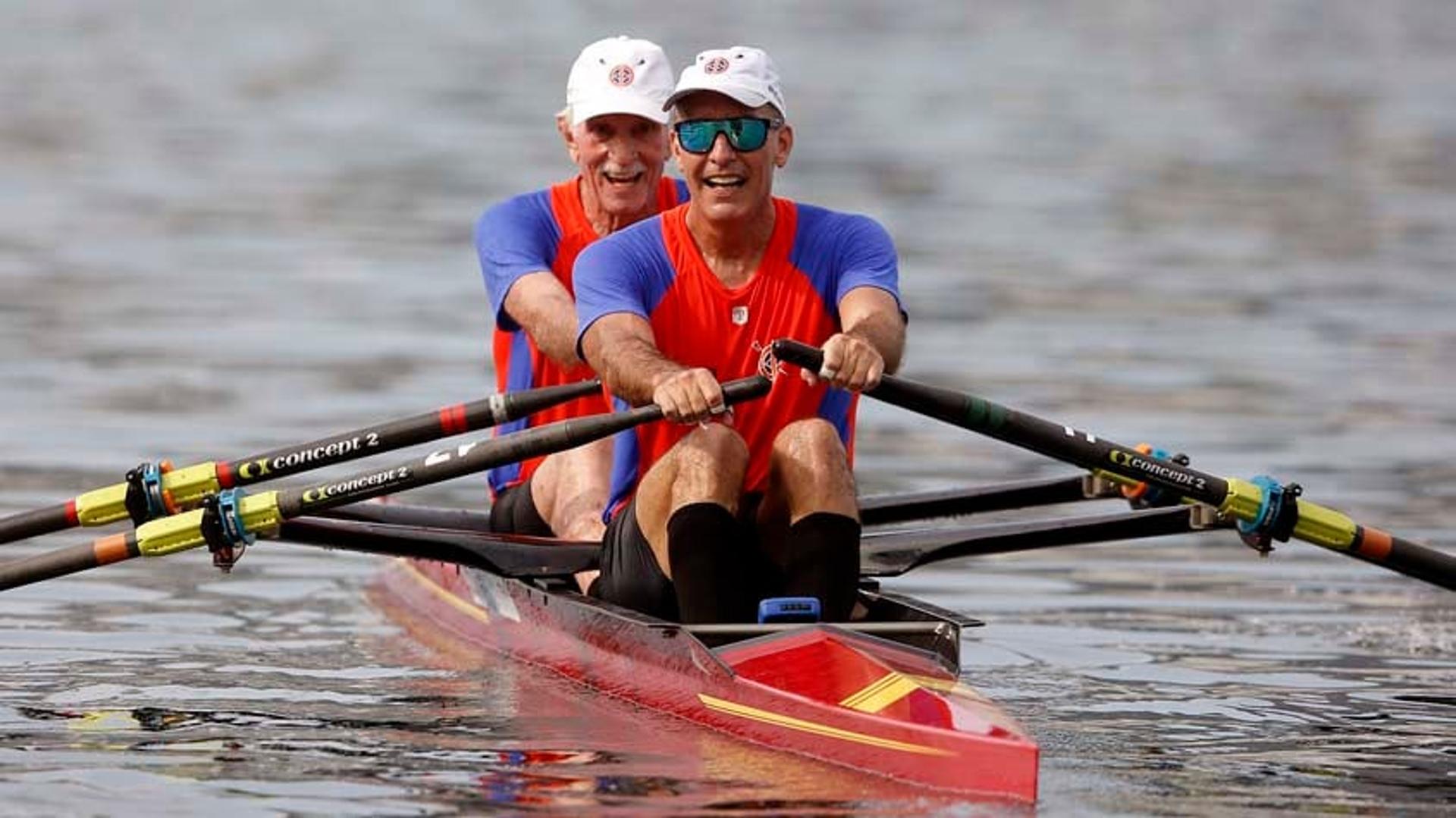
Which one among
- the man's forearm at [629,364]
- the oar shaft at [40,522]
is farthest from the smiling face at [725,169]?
the oar shaft at [40,522]

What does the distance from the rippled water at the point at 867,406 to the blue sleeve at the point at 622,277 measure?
141cm

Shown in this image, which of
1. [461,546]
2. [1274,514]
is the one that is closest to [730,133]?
[461,546]

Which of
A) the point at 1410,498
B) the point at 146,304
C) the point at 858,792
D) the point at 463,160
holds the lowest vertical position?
the point at 858,792

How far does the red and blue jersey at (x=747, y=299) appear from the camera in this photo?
10.4 metres

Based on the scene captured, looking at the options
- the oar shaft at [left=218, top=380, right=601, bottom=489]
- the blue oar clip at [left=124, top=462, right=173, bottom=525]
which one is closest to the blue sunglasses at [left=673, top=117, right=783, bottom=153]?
the oar shaft at [left=218, top=380, right=601, bottom=489]

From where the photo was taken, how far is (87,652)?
461 inches

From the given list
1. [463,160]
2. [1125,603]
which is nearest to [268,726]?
[1125,603]

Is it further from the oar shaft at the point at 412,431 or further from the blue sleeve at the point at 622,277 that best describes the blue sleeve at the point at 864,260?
the oar shaft at the point at 412,431

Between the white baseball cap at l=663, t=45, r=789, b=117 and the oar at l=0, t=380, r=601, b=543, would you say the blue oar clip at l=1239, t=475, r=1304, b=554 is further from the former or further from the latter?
the oar at l=0, t=380, r=601, b=543

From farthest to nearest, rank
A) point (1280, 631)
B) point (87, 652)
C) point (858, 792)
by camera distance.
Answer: point (1280, 631) → point (87, 652) → point (858, 792)

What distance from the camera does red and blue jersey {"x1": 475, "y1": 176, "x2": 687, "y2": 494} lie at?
12102 millimetres

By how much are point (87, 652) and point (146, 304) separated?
473 inches

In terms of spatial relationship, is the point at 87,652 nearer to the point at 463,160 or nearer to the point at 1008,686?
the point at 1008,686

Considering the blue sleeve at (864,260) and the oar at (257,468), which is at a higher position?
the blue sleeve at (864,260)
